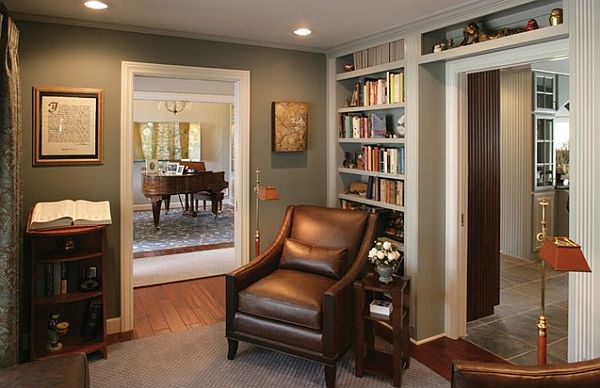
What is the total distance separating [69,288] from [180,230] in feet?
14.9

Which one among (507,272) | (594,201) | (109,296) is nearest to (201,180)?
(109,296)

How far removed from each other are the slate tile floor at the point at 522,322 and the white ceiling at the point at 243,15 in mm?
2550

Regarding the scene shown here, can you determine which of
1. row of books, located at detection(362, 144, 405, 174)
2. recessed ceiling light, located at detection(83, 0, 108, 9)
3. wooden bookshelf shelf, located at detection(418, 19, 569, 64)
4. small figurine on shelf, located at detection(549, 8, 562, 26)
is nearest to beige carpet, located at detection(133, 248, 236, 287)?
row of books, located at detection(362, 144, 405, 174)

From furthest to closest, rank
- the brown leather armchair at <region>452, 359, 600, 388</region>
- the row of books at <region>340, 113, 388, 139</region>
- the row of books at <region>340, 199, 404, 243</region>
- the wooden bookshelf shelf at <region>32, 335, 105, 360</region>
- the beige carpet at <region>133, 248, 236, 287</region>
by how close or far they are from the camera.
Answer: the beige carpet at <region>133, 248, 236, 287</region>, the row of books at <region>340, 113, 388, 139</region>, the row of books at <region>340, 199, 404, 243</region>, the wooden bookshelf shelf at <region>32, 335, 105, 360</region>, the brown leather armchair at <region>452, 359, 600, 388</region>

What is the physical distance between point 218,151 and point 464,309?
8796 millimetres

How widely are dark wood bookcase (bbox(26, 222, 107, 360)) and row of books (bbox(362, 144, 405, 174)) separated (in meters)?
2.31

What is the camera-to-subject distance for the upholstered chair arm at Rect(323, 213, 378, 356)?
2.77 meters

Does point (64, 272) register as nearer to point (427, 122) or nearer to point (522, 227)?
A: point (427, 122)

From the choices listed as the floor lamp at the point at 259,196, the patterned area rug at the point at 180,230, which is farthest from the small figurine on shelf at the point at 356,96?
the patterned area rug at the point at 180,230

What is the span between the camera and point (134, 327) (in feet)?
12.4

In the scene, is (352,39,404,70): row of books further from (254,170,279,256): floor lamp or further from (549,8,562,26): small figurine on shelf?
(254,170,279,256): floor lamp

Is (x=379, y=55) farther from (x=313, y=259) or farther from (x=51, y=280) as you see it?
(x=51, y=280)

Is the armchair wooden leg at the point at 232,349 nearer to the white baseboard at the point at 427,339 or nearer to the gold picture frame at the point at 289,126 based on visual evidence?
the white baseboard at the point at 427,339

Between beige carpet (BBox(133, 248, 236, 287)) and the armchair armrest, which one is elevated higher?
the armchair armrest
